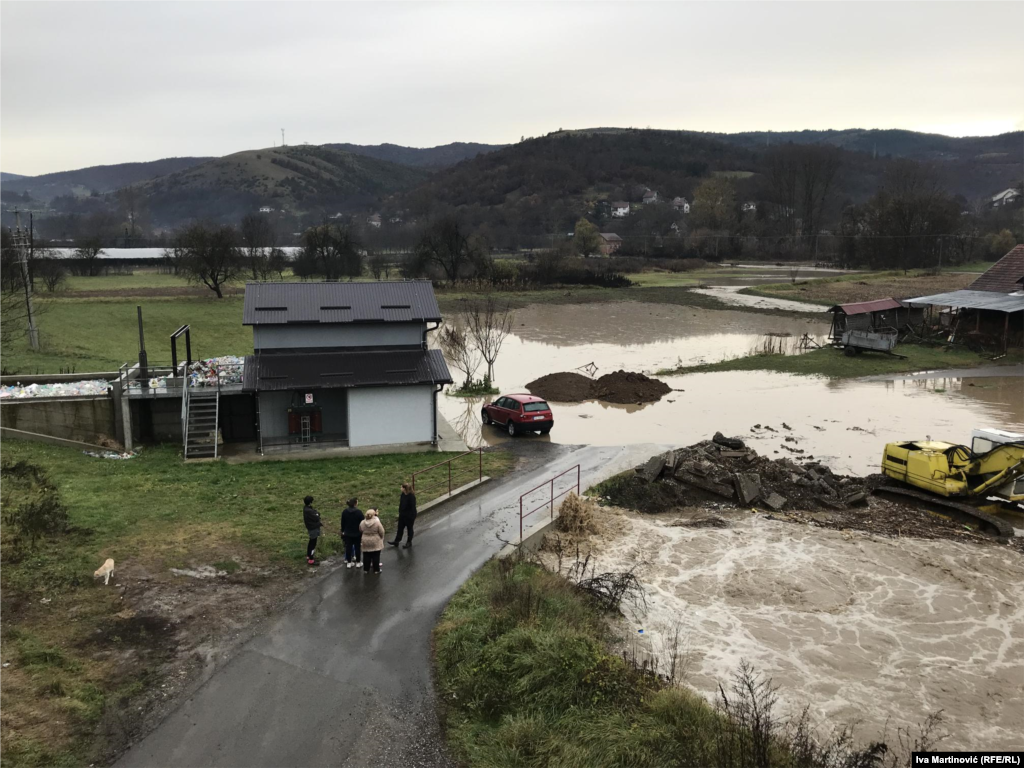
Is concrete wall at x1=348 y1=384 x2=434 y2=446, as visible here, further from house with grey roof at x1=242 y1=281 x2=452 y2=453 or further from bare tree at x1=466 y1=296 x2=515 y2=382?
bare tree at x1=466 y1=296 x2=515 y2=382

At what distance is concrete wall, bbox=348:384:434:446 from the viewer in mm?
23172

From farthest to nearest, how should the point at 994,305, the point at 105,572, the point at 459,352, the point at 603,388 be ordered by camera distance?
the point at 459,352
the point at 994,305
the point at 603,388
the point at 105,572

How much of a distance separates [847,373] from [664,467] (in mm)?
22402

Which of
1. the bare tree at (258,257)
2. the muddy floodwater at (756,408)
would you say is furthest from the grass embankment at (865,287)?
the bare tree at (258,257)

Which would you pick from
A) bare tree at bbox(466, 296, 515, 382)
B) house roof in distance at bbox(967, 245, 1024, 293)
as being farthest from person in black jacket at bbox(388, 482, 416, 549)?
house roof in distance at bbox(967, 245, 1024, 293)

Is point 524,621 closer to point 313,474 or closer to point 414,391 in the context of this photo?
point 313,474

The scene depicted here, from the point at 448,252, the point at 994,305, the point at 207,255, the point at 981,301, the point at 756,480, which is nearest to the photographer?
the point at 756,480

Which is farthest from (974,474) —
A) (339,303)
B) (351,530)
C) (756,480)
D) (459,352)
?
(459,352)

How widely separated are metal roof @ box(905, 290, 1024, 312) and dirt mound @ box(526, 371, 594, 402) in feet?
83.0

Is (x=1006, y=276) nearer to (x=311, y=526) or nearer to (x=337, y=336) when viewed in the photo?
(x=337, y=336)

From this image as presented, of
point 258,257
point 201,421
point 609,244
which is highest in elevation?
point 609,244

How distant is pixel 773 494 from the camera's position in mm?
19109

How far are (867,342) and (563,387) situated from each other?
19719 mm

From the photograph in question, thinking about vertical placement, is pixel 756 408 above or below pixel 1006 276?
below
